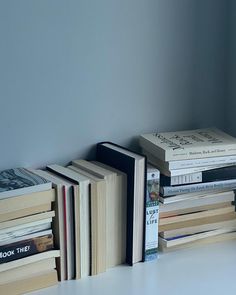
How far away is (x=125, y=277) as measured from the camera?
128cm

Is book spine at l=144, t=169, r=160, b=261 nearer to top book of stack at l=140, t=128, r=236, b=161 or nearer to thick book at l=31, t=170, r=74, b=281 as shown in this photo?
top book of stack at l=140, t=128, r=236, b=161

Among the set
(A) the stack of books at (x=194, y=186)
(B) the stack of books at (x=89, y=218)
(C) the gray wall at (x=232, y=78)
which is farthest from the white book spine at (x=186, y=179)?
(C) the gray wall at (x=232, y=78)

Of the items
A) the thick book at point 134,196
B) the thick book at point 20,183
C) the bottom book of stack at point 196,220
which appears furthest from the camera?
the bottom book of stack at point 196,220

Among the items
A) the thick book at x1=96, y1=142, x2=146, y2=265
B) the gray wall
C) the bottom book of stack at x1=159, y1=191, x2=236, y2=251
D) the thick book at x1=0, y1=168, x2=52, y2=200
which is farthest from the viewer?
the gray wall

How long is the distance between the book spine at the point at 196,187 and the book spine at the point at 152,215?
4 cm

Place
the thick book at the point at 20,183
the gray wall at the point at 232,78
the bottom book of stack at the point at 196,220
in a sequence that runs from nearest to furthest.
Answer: the thick book at the point at 20,183
the bottom book of stack at the point at 196,220
the gray wall at the point at 232,78

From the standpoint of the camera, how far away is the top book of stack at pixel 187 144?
1.36m

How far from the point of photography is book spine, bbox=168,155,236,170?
4.44 feet

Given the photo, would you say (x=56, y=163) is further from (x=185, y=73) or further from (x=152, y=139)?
(x=185, y=73)

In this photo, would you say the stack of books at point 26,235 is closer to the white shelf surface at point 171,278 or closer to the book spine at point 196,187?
the white shelf surface at point 171,278

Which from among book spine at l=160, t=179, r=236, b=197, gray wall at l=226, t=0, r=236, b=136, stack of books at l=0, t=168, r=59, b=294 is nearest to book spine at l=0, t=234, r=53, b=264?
stack of books at l=0, t=168, r=59, b=294

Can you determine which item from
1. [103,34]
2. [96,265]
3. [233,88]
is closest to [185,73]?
[233,88]

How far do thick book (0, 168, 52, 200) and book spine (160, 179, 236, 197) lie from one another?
309mm

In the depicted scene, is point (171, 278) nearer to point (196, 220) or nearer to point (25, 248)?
point (196, 220)
